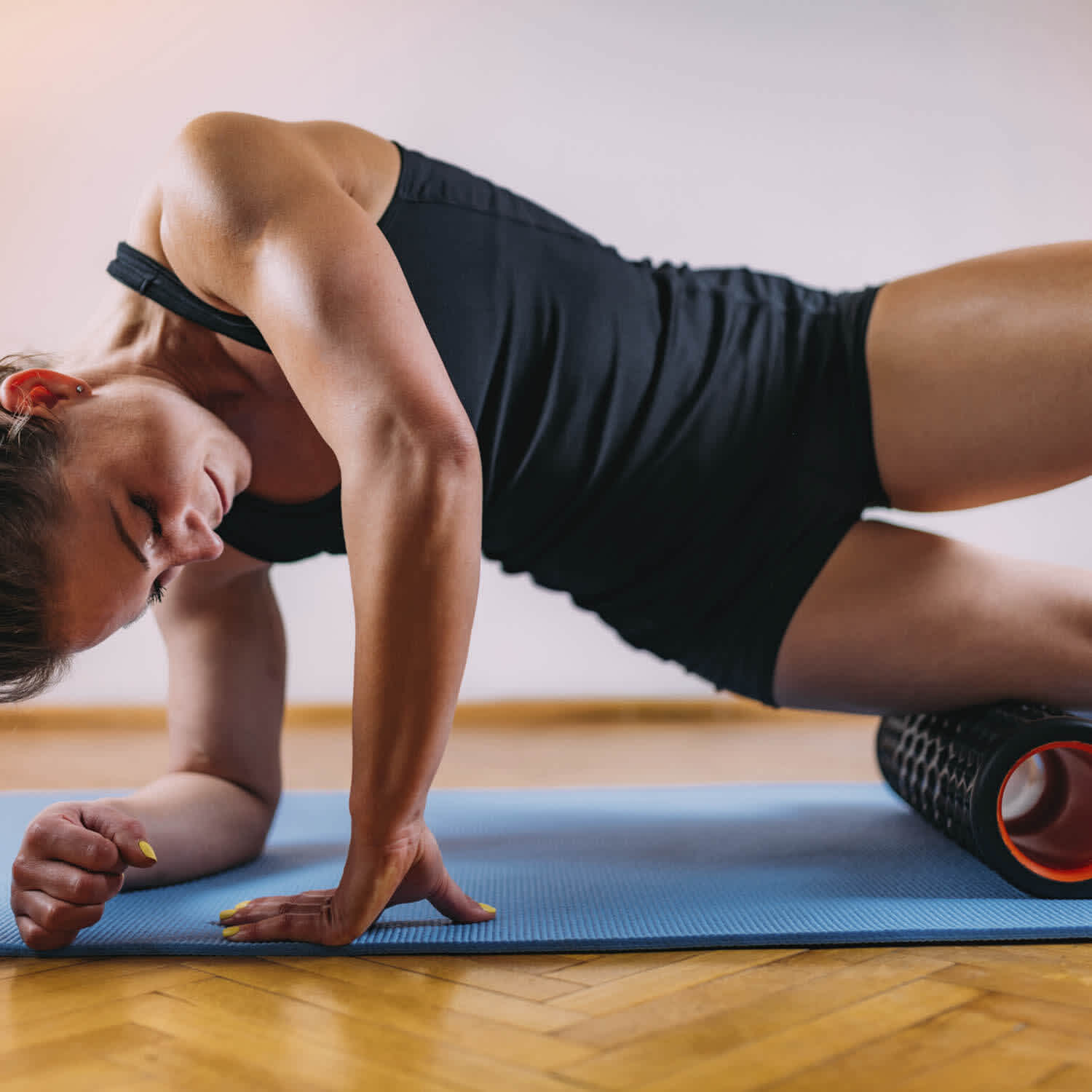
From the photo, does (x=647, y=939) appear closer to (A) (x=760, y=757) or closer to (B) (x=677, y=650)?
(B) (x=677, y=650)

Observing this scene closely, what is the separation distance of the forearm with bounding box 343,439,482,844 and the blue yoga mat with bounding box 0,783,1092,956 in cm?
16

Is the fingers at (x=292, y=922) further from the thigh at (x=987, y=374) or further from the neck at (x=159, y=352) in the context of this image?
the thigh at (x=987, y=374)

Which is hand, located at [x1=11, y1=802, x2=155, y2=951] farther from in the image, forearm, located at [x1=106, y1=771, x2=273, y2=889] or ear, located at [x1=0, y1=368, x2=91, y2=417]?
ear, located at [x1=0, y1=368, x2=91, y2=417]

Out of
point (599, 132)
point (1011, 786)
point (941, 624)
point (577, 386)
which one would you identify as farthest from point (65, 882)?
point (599, 132)

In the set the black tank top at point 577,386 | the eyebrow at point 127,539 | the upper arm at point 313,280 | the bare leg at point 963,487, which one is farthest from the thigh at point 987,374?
the eyebrow at point 127,539

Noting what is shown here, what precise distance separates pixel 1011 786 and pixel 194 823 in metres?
0.93

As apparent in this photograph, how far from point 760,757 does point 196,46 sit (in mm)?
2133

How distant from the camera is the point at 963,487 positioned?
113 cm

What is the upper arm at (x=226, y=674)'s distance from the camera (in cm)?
118

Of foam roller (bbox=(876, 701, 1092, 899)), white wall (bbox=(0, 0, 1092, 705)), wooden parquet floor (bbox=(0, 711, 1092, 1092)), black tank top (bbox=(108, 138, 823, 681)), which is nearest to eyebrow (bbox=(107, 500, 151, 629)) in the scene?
black tank top (bbox=(108, 138, 823, 681))

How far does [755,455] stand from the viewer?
3.73ft

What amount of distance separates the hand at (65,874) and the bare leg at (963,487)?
695mm

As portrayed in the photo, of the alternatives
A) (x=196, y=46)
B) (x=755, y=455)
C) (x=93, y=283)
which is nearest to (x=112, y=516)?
(x=755, y=455)

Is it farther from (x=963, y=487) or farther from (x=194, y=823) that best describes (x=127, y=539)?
(x=963, y=487)
